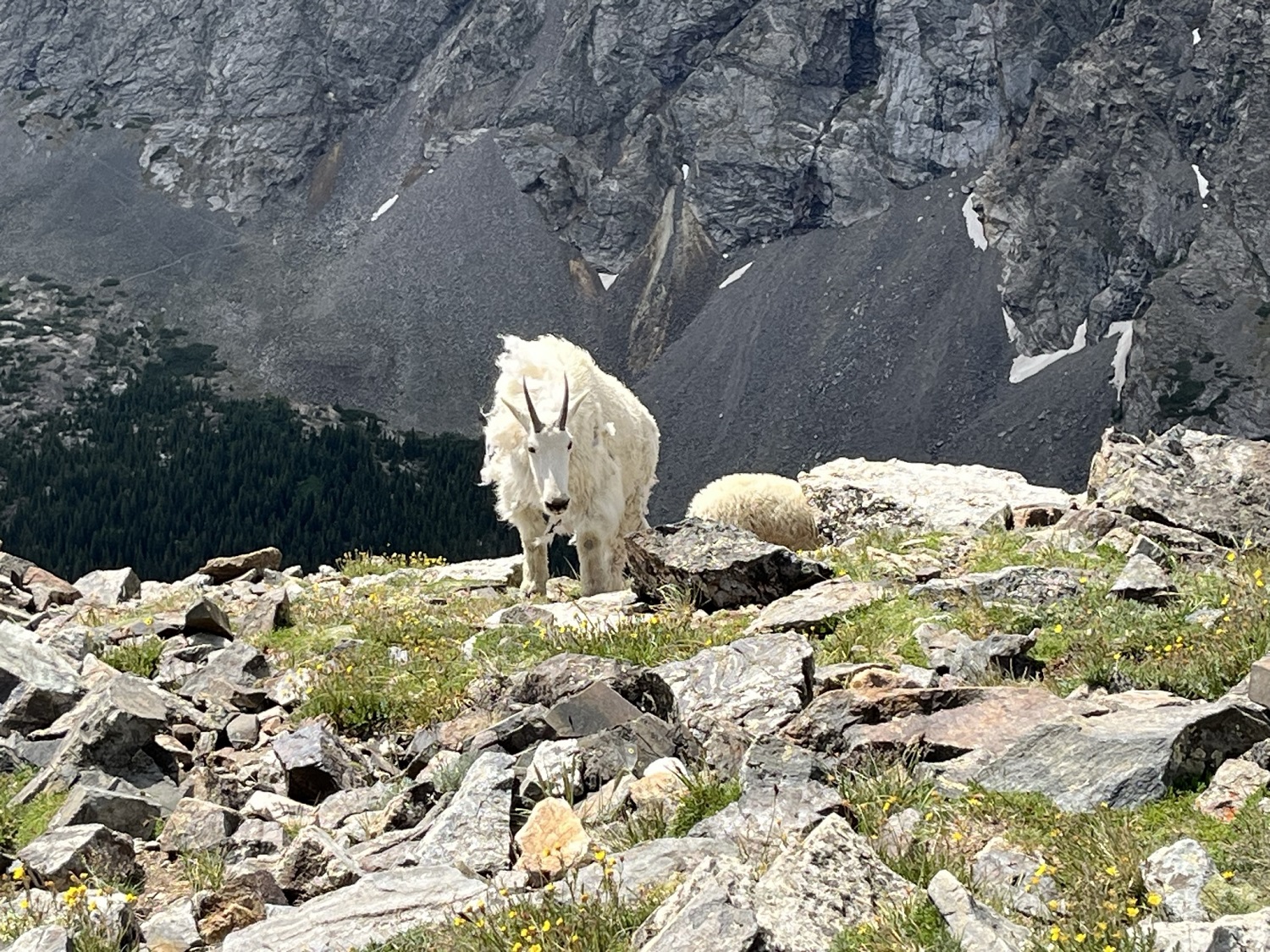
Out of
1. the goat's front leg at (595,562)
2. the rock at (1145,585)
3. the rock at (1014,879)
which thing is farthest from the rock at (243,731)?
the goat's front leg at (595,562)

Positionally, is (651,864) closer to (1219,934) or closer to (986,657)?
(1219,934)

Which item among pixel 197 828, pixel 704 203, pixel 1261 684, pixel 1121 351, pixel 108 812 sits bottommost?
pixel 1121 351

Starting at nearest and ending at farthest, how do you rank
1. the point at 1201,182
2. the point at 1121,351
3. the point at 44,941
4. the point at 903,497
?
the point at 44,941
the point at 903,497
the point at 1121,351
the point at 1201,182

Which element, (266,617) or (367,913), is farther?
(266,617)

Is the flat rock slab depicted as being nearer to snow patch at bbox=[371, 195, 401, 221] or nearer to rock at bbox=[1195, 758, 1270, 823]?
rock at bbox=[1195, 758, 1270, 823]

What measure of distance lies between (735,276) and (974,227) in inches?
896

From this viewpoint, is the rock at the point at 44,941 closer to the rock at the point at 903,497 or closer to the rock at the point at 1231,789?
the rock at the point at 1231,789

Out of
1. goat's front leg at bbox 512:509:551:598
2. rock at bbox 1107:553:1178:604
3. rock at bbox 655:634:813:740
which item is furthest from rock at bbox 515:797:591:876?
goat's front leg at bbox 512:509:551:598

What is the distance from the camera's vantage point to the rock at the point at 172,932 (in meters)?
4.73

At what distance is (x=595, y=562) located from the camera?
13789 millimetres

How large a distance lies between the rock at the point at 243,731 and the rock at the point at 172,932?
9.53ft

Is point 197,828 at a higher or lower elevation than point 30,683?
lower

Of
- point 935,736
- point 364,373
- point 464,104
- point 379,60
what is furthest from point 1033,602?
point 379,60

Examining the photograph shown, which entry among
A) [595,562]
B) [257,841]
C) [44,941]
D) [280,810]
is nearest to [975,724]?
[257,841]
